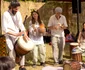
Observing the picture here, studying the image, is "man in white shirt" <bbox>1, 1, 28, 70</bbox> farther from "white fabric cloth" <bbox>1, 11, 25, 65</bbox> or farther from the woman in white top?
the woman in white top

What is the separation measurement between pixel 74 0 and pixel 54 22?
3882 millimetres

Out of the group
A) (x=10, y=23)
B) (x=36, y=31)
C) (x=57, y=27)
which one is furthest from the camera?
(x=57, y=27)

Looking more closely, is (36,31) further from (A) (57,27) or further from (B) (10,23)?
(B) (10,23)

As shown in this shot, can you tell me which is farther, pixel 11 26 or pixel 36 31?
pixel 36 31

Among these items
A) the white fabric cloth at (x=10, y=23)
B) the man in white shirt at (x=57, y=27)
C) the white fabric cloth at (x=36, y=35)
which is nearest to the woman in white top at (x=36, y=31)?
the white fabric cloth at (x=36, y=35)

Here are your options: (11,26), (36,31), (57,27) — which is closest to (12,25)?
(11,26)

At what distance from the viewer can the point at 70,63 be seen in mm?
6051

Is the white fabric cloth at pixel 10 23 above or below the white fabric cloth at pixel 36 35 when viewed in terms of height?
above

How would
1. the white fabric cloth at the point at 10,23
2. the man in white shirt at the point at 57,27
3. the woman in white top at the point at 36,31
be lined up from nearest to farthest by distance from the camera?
the white fabric cloth at the point at 10,23 → the woman in white top at the point at 36,31 → the man in white shirt at the point at 57,27

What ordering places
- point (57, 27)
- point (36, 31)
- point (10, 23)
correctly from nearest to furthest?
point (10, 23) < point (36, 31) < point (57, 27)

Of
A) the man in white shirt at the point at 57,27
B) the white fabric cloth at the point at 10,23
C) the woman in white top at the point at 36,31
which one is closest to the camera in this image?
the white fabric cloth at the point at 10,23

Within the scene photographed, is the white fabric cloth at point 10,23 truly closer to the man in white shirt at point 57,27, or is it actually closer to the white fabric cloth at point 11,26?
the white fabric cloth at point 11,26

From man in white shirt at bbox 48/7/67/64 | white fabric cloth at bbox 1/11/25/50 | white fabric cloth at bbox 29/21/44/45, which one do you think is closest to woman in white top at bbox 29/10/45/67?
white fabric cloth at bbox 29/21/44/45

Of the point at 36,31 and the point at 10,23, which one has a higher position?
the point at 10,23
